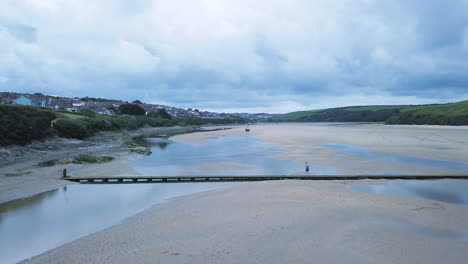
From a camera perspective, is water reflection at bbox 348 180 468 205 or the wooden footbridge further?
the wooden footbridge

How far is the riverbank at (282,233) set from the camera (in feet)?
32.2

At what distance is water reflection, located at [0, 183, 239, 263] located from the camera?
11734 millimetres

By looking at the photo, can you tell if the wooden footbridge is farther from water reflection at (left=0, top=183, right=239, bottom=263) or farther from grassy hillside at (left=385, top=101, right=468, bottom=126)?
grassy hillside at (left=385, top=101, right=468, bottom=126)

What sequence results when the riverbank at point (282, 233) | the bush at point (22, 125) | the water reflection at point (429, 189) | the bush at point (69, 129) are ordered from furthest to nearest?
the bush at point (69, 129) → the bush at point (22, 125) → the water reflection at point (429, 189) → the riverbank at point (282, 233)

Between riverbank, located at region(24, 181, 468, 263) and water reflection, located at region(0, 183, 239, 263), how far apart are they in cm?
120

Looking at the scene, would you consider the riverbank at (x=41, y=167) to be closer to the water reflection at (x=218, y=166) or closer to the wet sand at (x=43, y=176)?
the wet sand at (x=43, y=176)

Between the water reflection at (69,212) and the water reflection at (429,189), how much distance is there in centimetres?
1005

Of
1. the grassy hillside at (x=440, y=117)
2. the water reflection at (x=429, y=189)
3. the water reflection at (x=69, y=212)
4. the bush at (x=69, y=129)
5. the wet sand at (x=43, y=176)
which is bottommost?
the water reflection at (x=69, y=212)

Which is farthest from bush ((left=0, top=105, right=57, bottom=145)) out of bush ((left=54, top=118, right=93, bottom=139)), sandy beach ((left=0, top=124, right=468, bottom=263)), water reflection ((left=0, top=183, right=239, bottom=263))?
water reflection ((left=0, top=183, right=239, bottom=263))

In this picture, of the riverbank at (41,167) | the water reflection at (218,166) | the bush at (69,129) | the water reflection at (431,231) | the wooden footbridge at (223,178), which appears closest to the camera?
the water reflection at (431,231)

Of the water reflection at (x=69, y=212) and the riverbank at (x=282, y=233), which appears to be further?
the water reflection at (x=69, y=212)

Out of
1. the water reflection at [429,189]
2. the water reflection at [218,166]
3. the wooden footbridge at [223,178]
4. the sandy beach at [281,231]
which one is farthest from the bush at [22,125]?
the water reflection at [429,189]

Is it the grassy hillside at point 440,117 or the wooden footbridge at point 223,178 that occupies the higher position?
the grassy hillside at point 440,117

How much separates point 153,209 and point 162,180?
24.3 feet
